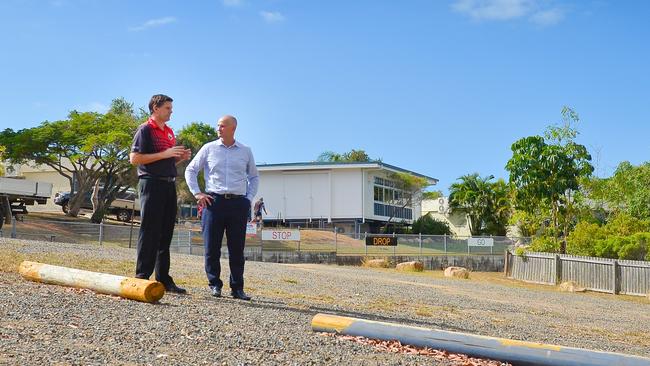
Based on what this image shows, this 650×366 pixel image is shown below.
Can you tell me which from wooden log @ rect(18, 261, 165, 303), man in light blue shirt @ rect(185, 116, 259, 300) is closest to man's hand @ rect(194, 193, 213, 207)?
man in light blue shirt @ rect(185, 116, 259, 300)

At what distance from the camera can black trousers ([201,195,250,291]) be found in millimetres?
7512

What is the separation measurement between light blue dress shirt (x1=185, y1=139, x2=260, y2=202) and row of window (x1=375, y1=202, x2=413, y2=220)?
50292 millimetres

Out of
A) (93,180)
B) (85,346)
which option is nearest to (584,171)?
(93,180)

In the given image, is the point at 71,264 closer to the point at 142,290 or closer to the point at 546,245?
the point at 142,290

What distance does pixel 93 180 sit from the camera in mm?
44781

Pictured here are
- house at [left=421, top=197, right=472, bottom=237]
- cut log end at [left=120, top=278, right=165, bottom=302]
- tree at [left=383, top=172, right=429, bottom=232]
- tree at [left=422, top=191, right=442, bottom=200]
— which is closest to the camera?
cut log end at [left=120, top=278, right=165, bottom=302]

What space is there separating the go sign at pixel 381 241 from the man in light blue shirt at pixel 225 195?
30.5 m

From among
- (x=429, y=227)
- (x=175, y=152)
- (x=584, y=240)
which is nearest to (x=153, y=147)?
(x=175, y=152)

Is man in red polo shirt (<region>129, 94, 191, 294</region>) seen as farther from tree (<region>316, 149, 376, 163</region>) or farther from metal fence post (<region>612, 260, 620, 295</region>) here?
tree (<region>316, 149, 376, 163</region>)

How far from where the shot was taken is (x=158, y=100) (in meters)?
7.36

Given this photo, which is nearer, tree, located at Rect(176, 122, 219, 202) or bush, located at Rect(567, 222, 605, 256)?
bush, located at Rect(567, 222, 605, 256)

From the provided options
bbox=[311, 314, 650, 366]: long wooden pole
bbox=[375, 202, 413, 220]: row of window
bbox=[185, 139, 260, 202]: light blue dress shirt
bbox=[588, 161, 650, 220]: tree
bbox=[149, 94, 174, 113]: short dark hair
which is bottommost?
bbox=[311, 314, 650, 366]: long wooden pole

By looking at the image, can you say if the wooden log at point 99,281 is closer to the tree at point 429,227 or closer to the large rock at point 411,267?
the large rock at point 411,267

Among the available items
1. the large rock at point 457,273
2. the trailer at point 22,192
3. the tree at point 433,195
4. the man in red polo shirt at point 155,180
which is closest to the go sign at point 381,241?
the large rock at point 457,273
